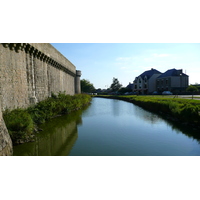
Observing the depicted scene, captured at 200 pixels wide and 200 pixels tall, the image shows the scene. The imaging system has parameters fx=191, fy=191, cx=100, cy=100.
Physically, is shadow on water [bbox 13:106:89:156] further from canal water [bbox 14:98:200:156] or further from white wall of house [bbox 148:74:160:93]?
white wall of house [bbox 148:74:160:93]

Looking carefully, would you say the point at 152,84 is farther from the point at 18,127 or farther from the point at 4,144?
the point at 4,144

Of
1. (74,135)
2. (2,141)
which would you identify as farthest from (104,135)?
(2,141)

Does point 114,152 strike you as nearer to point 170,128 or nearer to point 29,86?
point 170,128

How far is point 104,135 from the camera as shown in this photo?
360 inches

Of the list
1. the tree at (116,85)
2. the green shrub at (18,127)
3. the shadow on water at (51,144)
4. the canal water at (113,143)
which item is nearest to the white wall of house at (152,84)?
the tree at (116,85)

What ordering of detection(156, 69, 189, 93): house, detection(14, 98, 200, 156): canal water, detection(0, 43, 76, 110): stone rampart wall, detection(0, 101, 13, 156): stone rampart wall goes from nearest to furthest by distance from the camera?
detection(0, 101, 13, 156): stone rampart wall < detection(14, 98, 200, 156): canal water < detection(0, 43, 76, 110): stone rampart wall < detection(156, 69, 189, 93): house

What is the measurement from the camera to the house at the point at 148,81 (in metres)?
54.6

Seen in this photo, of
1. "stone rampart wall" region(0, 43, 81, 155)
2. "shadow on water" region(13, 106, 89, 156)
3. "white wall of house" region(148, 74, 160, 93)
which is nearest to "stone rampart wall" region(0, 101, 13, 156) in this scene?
"stone rampart wall" region(0, 43, 81, 155)

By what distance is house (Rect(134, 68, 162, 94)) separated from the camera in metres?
54.6

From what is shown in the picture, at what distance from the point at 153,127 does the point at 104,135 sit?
3.34 m

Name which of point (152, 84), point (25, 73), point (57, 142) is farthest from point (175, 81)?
point (57, 142)

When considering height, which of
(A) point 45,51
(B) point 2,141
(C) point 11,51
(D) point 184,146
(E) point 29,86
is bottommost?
(D) point 184,146

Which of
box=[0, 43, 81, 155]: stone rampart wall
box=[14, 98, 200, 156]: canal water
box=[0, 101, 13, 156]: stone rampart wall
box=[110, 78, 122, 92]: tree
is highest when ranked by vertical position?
box=[110, 78, 122, 92]: tree

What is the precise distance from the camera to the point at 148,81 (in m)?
54.6
